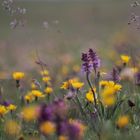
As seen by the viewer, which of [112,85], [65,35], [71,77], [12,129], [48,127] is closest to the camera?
[48,127]

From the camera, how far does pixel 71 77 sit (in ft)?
22.1

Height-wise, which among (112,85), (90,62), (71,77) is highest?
(90,62)

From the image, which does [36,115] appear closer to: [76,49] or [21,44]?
[76,49]

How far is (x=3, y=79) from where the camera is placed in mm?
7219

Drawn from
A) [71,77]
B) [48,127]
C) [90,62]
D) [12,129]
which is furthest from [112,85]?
[71,77]

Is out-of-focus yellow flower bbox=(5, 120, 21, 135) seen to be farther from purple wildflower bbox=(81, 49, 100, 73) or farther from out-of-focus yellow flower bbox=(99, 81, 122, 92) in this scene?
out-of-focus yellow flower bbox=(99, 81, 122, 92)

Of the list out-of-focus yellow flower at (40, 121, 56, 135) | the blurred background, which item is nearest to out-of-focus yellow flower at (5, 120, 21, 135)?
out-of-focus yellow flower at (40, 121, 56, 135)

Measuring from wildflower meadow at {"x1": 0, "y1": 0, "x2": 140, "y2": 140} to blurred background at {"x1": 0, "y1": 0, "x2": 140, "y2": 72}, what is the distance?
16 millimetres

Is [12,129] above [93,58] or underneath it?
underneath

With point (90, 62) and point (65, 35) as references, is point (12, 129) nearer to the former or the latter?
point (90, 62)

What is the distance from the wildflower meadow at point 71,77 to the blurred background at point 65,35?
16mm

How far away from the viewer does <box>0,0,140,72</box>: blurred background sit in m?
9.44

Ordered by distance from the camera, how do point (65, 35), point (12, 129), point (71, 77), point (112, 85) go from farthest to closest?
point (65, 35), point (71, 77), point (112, 85), point (12, 129)

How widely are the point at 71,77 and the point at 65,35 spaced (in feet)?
24.0
